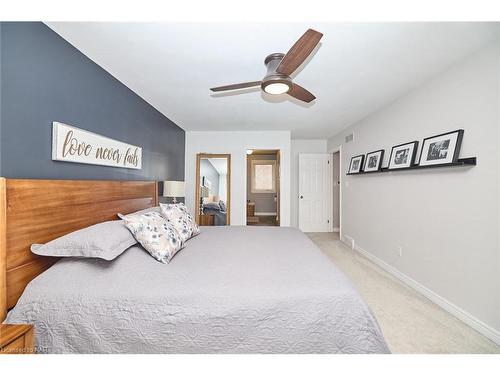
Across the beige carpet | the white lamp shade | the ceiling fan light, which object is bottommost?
the beige carpet

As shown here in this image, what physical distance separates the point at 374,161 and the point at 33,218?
393 centimetres

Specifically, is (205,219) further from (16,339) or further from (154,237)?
(16,339)

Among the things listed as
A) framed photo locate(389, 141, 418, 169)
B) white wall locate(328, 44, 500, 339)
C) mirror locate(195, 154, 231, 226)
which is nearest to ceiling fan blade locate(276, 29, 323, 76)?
white wall locate(328, 44, 500, 339)

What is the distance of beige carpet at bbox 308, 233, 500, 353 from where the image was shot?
157 cm

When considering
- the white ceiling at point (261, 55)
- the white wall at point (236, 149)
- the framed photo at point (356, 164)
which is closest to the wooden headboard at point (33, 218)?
the white ceiling at point (261, 55)

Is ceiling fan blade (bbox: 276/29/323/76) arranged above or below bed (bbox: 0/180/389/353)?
above

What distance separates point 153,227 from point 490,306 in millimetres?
2746

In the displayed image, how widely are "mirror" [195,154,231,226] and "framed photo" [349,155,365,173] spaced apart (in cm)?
253

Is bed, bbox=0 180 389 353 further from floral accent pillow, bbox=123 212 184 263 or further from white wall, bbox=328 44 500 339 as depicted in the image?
white wall, bbox=328 44 500 339

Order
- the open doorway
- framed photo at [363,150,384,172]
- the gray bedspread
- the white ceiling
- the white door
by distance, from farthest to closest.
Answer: the open doorway < the white door < framed photo at [363,150,384,172] < the white ceiling < the gray bedspread

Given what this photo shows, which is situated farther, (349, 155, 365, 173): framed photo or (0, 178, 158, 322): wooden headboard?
(349, 155, 365, 173): framed photo

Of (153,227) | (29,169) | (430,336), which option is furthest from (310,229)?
(29,169)
